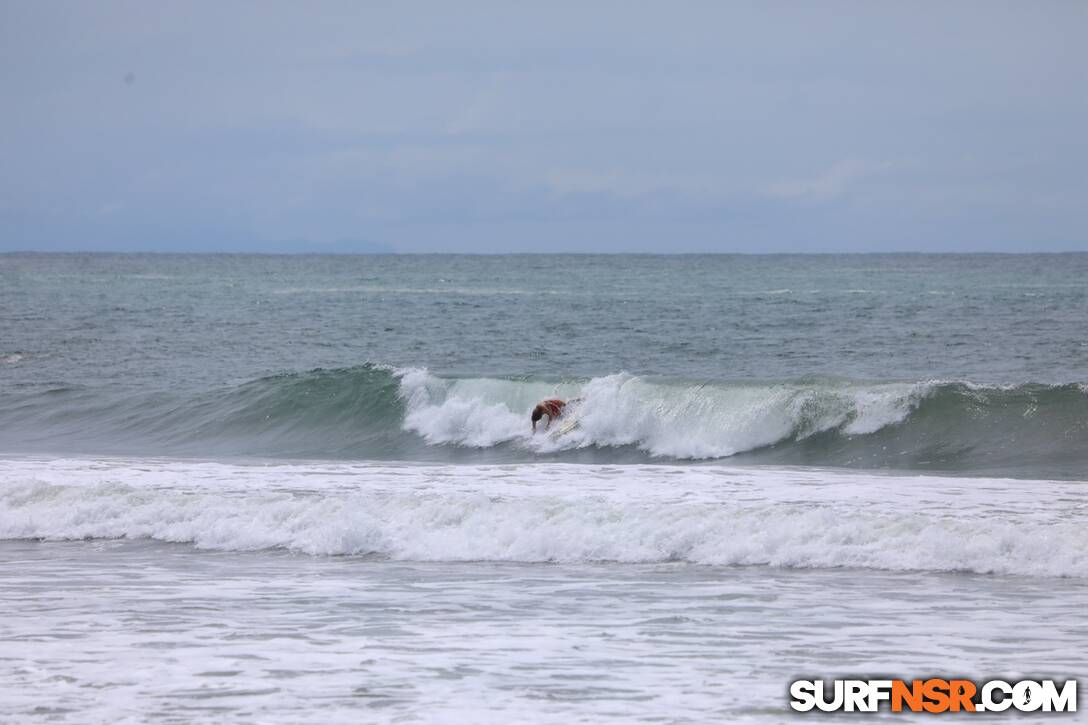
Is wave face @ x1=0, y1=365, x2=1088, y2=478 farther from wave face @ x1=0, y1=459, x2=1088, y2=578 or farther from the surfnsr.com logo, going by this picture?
the surfnsr.com logo

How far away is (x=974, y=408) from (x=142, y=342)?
27900 millimetres

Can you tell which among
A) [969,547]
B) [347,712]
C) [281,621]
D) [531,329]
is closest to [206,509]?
[281,621]

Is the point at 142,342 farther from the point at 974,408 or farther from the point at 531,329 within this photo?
the point at 974,408

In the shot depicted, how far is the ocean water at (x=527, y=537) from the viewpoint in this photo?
8477 millimetres

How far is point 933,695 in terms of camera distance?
8008mm

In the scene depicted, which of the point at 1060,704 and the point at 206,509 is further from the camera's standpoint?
the point at 206,509

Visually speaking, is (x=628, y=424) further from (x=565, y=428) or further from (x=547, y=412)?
(x=547, y=412)

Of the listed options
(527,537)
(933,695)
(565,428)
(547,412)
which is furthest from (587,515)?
(547,412)

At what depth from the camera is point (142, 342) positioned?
40.7 metres

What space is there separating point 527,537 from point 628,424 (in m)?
8.80

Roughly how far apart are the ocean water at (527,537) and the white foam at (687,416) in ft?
0.19

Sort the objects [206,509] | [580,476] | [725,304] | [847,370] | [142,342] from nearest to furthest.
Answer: [206,509]
[580,476]
[847,370]
[142,342]
[725,304]

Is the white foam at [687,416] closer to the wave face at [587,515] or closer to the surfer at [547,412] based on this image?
the surfer at [547,412]

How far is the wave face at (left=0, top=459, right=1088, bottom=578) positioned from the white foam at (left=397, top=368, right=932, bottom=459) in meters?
3.29
